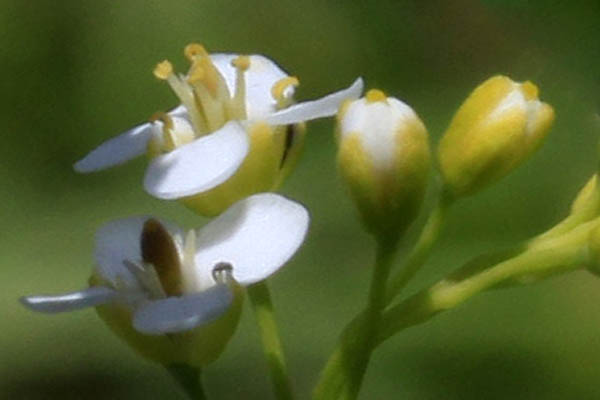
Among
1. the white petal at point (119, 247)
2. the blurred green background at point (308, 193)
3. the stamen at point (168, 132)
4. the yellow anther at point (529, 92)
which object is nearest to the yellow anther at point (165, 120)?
the stamen at point (168, 132)

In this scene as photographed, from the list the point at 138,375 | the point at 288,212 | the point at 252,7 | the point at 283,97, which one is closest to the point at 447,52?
the point at 252,7

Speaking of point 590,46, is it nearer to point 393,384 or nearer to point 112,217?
point 393,384

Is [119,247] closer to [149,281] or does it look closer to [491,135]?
[149,281]

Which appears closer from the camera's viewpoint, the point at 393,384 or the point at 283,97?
the point at 283,97

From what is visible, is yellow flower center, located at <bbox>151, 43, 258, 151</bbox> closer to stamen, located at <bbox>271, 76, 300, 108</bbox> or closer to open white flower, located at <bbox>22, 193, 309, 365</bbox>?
stamen, located at <bbox>271, 76, 300, 108</bbox>

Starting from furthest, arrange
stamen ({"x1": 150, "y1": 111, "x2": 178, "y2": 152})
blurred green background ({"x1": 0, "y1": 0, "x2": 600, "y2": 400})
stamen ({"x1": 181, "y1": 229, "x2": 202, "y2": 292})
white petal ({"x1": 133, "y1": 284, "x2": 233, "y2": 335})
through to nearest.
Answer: blurred green background ({"x1": 0, "y1": 0, "x2": 600, "y2": 400})
stamen ({"x1": 150, "y1": 111, "x2": 178, "y2": 152})
stamen ({"x1": 181, "y1": 229, "x2": 202, "y2": 292})
white petal ({"x1": 133, "y1": 284, "x2": 233, "y2": 335})

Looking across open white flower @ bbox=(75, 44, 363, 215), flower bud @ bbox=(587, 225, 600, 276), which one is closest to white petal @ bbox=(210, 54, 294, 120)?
open white flower @ bbox=(75, 44, 363, 215)
